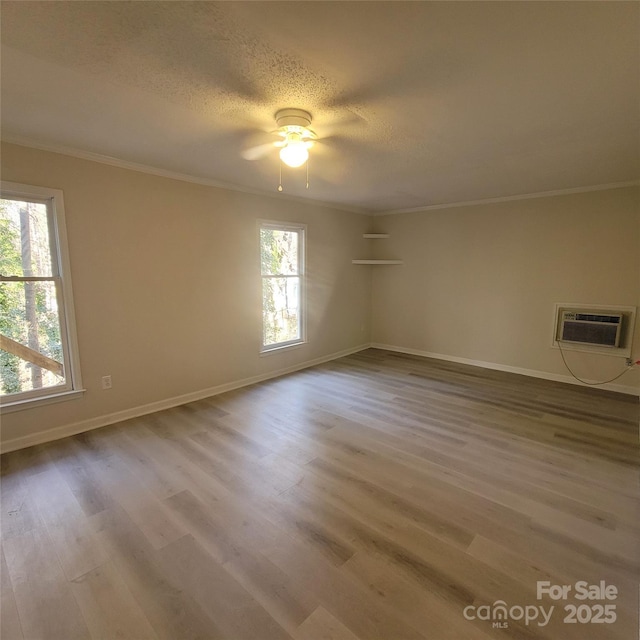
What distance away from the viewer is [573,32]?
1.37 meters

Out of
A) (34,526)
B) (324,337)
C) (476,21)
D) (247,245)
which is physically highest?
(476,21)

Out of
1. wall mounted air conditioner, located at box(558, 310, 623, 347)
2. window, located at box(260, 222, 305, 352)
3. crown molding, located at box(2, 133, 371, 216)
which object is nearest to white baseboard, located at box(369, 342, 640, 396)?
wall mounted air conditioner, located at box(558, 310, 623, 347)

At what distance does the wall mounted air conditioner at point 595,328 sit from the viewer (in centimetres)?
385

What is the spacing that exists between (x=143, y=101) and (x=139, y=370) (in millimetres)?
2387

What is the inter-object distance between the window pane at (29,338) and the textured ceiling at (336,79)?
1183mm

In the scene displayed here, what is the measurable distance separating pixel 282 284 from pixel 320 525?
3.26 m

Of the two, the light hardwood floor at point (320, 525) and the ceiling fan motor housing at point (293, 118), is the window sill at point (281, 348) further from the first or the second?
the ceiling fan motor housing at point (293, 118)

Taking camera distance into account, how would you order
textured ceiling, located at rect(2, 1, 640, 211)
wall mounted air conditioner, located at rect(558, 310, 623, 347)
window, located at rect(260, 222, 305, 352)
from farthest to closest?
window, located at rect(260, 222, 305, 352) < wall mounted air conditioner, located at rect(558, 310, 623, 347) < textured ceiling, located at rect(2, 1, 640, 211)

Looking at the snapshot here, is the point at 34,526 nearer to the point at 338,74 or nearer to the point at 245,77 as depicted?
the point at 245,77

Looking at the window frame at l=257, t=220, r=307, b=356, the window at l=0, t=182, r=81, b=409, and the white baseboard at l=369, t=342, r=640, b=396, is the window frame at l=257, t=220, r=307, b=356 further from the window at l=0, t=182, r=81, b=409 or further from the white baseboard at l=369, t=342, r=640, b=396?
the window at l=0, t=182, r=81, b=409

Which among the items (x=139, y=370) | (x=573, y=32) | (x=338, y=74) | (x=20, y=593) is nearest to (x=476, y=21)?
(x=573, y=32)

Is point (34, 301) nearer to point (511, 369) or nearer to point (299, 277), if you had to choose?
point (299, 277)

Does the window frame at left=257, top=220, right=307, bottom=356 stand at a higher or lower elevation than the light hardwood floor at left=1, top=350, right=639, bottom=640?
higher

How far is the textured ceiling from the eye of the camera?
1.30 meters
